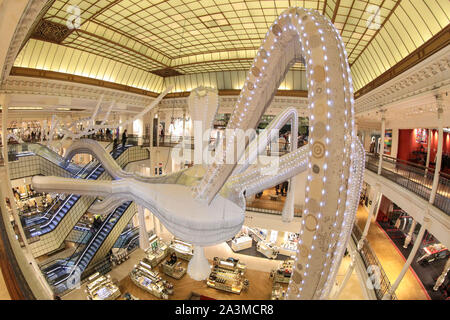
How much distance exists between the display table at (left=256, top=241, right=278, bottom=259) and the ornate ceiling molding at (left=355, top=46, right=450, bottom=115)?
27.0ft

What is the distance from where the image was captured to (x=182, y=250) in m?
11.4

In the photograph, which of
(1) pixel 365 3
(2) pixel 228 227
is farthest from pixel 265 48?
(1) pixel 365 3

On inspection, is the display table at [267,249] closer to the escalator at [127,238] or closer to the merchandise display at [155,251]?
the merchandise display at [155,251]

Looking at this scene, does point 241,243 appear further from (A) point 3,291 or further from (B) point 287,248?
(A) point 3,291

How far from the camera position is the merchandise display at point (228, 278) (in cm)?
908

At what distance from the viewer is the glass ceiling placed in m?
7.10

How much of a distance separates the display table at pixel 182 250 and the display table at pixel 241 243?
8.88 ft

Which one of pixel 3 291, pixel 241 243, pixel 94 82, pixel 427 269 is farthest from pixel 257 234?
pixel 3 291

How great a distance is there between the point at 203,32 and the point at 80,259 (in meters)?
10.6

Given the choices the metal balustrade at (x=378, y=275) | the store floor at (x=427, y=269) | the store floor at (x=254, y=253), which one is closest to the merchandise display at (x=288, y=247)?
the store floor at (x=254, y=253)

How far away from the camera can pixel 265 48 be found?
173cm

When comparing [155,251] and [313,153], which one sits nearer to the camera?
[313,153]

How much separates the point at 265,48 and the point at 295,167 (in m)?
2.21
